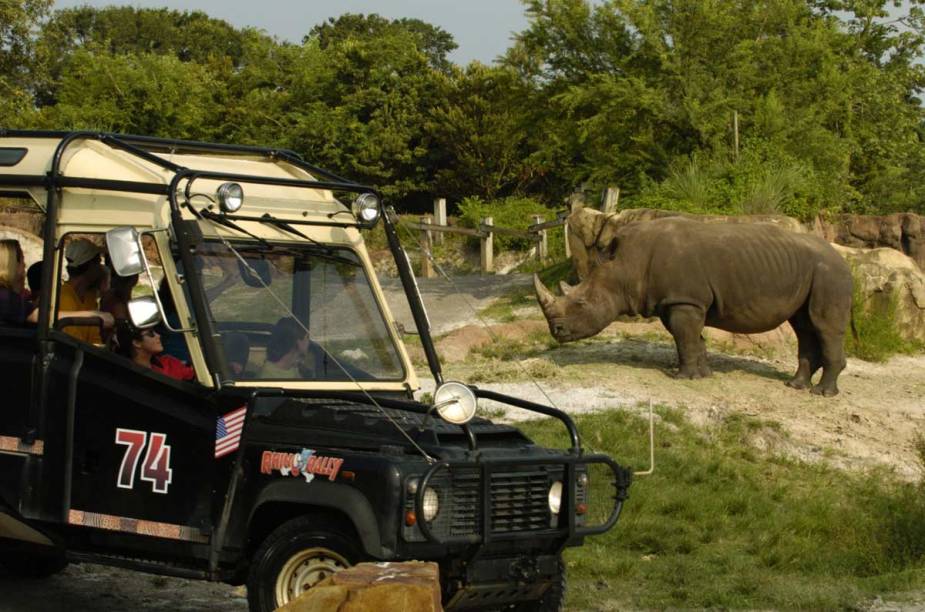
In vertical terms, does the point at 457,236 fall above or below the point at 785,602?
above

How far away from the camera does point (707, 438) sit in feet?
52.6

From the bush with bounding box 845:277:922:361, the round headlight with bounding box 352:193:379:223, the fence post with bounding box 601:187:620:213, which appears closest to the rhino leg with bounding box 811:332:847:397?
the bush with bounding box 845:277:922:361

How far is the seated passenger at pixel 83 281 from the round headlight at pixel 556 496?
2.79 metres

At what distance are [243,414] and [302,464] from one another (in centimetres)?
50

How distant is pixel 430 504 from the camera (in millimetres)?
7262

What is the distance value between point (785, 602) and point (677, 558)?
A: 5.55 ft

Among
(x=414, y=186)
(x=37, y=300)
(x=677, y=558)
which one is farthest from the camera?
(x=414, y=186)

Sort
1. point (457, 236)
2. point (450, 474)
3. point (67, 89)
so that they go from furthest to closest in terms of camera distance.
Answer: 1. point (67, 89)
2. point (457, 236)
3. point (450, 474)

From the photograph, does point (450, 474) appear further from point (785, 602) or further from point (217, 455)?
point (785, 602)

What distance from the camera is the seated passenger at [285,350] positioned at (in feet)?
27.2

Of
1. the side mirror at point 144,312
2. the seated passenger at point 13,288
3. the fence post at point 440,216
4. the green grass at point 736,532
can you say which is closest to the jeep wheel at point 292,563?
the side mirror at point 144,312

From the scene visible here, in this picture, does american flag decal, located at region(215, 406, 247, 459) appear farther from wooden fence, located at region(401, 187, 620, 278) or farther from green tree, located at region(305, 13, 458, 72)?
green tree, located at region(305, 13, 458, 72)

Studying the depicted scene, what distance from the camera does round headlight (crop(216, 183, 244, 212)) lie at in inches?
324

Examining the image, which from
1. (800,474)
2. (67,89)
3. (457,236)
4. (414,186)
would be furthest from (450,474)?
(67,89)
